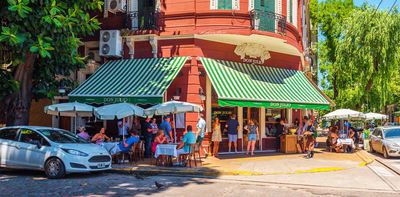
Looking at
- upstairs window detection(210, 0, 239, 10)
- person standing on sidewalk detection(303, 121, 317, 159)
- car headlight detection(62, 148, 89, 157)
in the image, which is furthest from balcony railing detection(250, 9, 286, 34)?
car headlight detection(62, 148, 89, 157)

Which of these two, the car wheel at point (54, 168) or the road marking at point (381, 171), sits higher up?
the car wheel at point (54, 168)

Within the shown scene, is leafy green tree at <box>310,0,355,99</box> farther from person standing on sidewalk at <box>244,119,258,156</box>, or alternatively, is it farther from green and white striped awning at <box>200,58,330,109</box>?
person standing on sidewalk at <box>244,119,258,156</box>

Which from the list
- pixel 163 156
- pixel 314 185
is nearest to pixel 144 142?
pixel 163 156

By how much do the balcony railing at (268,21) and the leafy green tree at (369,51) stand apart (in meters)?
11.2

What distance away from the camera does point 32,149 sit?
13.0m

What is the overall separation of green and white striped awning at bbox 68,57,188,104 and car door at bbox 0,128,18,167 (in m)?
4.53

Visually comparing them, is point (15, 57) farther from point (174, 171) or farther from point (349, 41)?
point (349, 41)

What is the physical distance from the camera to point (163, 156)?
1538 cm

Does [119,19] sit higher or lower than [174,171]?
higher

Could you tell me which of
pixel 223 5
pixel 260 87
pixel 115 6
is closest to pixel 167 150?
pixel 260 87

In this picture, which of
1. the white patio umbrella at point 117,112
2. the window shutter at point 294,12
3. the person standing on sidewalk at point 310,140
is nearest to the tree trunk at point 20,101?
Answer: the white patio umbrella at point 117,112

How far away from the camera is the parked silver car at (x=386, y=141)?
20.1 meters

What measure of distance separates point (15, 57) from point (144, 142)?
19.9ft

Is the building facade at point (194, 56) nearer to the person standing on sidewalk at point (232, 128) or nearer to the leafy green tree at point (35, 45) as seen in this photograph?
the person standing on sidewalk at point (232, 128)
